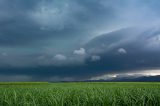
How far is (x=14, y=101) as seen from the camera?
31.3ft

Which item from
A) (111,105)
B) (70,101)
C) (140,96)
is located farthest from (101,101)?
(140,96)

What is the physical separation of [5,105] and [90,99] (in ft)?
8.88

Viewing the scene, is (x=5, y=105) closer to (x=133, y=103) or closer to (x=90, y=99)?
(x=90, y=99)

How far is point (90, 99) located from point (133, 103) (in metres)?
1.42

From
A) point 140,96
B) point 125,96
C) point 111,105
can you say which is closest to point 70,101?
point 111,105

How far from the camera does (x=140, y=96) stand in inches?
416

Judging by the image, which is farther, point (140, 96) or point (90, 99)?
point (140, 96)

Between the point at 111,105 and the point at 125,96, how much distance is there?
0.87 metres

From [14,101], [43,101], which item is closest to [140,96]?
[43,101]

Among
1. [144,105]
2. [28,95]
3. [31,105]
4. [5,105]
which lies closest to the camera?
[31,105]

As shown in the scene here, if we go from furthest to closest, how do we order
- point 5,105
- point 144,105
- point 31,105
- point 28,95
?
point 28,95, point 144,105, point 5,105, point 31,105

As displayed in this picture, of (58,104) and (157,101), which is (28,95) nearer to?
(58,104)

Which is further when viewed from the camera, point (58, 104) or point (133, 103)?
point (133, 103)

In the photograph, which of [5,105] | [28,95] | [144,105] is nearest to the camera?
[5,105]
